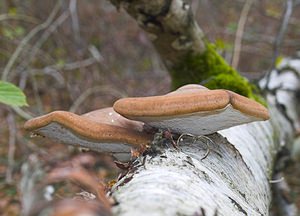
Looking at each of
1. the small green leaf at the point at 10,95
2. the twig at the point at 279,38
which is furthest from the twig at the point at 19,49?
the twig at the point at 279,38

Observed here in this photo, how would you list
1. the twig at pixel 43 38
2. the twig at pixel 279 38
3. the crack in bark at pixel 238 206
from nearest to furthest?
the crack in bark at pixel 238 206 → the twig at pixel 279 38 → the twig at pixel 43 38

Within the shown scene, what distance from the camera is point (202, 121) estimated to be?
4.65ft

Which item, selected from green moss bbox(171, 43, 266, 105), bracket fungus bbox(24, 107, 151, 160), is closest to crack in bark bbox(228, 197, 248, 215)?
bracket fungus bbox(24, 107, 151, 160)

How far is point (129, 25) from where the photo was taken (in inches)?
384

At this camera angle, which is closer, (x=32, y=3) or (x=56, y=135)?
(x=56, y=135)

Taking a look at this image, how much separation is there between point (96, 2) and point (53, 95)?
9.28 ft

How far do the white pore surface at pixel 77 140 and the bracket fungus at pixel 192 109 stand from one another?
0.76ft

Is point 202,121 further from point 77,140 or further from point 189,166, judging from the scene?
point 77,140

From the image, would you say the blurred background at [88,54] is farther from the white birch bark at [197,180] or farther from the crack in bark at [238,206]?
the crack in bark at [238,206]

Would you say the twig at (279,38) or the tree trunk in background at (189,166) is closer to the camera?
the tree trunk in background at (189,166)

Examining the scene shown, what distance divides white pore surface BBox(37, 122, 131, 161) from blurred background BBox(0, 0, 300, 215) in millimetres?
3304

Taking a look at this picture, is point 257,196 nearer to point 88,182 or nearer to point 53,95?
point 88,182

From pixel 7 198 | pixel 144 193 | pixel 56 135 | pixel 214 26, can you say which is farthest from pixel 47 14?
pixel 144 193

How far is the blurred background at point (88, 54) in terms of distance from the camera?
588cm
